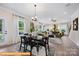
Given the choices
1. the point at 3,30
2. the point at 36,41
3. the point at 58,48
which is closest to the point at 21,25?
the point at 3,30

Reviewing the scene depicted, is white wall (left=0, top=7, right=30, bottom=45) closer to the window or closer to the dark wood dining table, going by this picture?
the window

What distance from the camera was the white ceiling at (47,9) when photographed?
8.11 ft

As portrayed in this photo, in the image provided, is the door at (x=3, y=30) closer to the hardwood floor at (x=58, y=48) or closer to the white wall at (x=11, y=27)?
the white wall at (x=11, y=27)

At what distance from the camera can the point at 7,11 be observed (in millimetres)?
2594

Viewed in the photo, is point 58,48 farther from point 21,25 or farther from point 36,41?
point 21,25

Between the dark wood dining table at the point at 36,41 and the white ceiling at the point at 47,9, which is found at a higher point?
the white ceiling at the point at 47,9

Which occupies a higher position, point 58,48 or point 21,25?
point 21,25

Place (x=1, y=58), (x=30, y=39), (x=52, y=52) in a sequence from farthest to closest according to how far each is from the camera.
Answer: (x=30, y=39), (x=52, y=52), (x=1, y=58)

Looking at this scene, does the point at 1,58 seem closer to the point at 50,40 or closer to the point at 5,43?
the point at 5,43

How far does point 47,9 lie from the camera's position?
2619 mm

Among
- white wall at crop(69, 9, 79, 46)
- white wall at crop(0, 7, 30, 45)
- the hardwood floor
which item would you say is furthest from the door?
white wall at crop(69, 9, 79, 46)

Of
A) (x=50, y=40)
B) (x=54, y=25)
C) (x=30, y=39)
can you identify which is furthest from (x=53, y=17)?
(x=30, y=39)

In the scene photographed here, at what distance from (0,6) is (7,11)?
0.19 m

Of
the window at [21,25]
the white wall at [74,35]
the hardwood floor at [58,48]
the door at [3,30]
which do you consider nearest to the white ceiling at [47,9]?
the white wall at [74,35]
